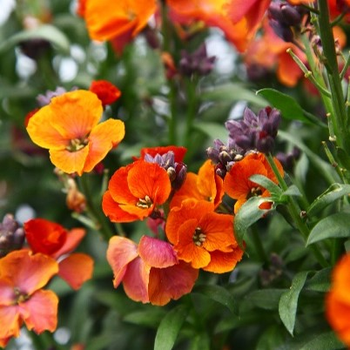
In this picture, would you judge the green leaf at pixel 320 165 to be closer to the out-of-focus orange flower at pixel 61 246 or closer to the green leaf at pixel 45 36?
the out-of-focus orange flower at pixel 61 246

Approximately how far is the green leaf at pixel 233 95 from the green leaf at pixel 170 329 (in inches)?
18.3

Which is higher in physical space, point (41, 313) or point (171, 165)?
point (171, 165)

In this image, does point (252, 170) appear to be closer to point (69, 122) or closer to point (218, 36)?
point (69, 122)

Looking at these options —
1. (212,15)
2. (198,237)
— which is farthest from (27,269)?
(212,15)

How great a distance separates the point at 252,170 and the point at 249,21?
9.1 inches

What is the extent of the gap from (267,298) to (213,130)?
1.31ft

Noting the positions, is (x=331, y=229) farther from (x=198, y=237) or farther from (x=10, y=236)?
(x=10, y=236)

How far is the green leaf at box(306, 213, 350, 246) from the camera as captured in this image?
0.83m

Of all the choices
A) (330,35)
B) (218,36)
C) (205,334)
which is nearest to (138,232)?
(205,334)

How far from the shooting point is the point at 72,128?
3.27ft

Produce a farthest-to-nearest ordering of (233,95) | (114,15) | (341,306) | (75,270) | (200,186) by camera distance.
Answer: (233,95) → (114,15) → (75,270) → (200,186) → (341,306)

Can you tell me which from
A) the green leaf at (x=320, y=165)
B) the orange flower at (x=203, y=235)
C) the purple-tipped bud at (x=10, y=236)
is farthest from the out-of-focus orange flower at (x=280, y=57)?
the purple-tipped bud at (x=10, y=236)

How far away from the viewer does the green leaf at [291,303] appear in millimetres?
854

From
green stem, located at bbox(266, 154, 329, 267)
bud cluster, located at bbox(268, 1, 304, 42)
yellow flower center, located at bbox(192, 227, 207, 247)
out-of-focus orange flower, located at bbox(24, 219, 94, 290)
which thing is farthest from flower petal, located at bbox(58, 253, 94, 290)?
bud cluster, located at bbox(268, 1, 304, 42)
